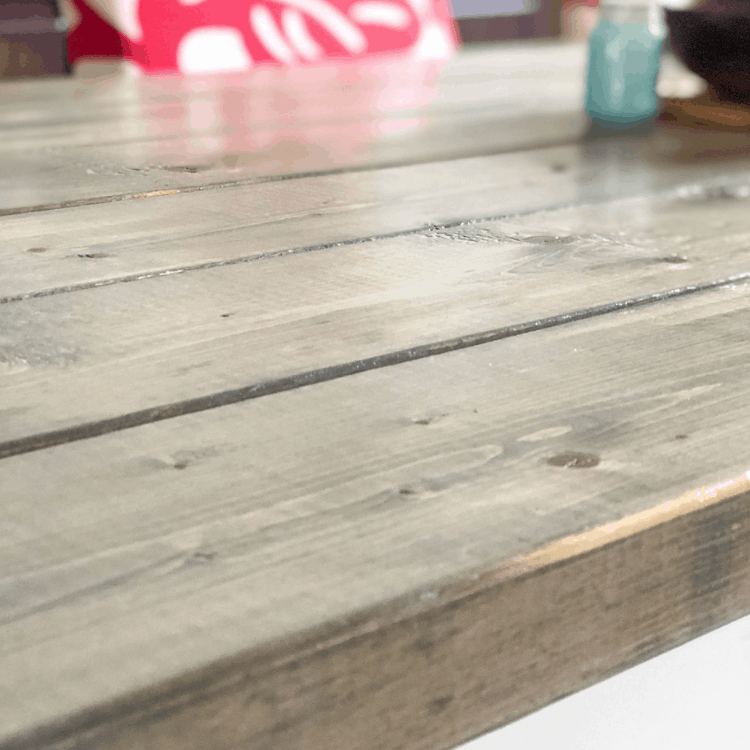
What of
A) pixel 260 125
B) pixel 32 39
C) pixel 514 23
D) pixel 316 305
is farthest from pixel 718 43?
pixel 514 23

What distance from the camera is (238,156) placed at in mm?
965

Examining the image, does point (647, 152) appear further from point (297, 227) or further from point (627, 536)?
point (627, 536)

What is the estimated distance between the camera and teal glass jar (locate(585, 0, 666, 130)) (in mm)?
1098

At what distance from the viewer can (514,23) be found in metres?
3.13

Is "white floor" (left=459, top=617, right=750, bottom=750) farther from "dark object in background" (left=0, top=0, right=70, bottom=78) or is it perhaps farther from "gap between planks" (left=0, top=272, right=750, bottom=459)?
"dark object in background" (left=0, top=0, right=70, bottom=78)

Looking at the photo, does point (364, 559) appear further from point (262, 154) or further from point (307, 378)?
point (262, 154)

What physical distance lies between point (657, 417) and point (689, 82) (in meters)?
1.18

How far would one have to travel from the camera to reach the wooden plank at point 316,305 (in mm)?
469

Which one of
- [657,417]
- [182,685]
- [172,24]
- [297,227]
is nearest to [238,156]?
[297,227]

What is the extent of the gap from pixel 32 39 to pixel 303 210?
1.51 meters

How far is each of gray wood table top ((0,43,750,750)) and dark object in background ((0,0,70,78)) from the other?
1.40 metres

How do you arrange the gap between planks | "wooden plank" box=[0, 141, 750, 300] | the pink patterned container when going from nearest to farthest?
the gap between planks, "wooden plank" box=[0, 141, 750, 300], the pink patterned container

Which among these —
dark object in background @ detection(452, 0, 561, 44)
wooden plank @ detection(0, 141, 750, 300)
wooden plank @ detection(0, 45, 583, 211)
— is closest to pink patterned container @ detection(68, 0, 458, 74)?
wooden plank @ detection(0, 45, 583, 211)

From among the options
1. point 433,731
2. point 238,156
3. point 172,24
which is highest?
point 172,24
